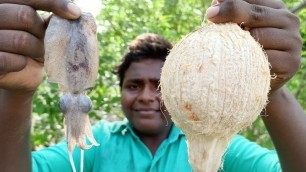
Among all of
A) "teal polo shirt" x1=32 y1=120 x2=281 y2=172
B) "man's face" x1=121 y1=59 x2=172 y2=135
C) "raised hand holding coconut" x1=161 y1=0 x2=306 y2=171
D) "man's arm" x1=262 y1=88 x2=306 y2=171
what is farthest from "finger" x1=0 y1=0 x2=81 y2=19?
"man's face" x1=121 y1=59 x2=172 y2=135

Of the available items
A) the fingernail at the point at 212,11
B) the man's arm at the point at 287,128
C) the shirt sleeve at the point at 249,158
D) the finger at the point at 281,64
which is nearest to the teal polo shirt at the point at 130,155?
the shirt sleeve at the point at 249,158

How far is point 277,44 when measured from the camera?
1.40m

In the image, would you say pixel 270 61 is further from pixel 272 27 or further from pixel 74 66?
pixel 74 66

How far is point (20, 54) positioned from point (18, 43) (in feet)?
0.15

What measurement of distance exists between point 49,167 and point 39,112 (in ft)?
3.11

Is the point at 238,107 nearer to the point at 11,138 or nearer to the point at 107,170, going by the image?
the point at 11,138

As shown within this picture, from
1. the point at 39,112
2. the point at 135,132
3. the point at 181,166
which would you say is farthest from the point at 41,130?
the point at 181,166

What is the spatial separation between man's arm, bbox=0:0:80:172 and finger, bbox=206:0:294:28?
391 millimetres

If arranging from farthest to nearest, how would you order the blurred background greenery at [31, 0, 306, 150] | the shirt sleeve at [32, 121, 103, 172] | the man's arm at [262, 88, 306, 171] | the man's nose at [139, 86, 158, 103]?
the blurred background greenery at [31, 0, 306, 150] < the man's nose at [139, 86, 158, 103] < the shirt sleeve at [32, 121, 103, 172] < the man's arm at [262, 88, 306, 171]

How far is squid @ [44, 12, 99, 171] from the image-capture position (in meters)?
1.32

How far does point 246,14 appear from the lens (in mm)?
1363

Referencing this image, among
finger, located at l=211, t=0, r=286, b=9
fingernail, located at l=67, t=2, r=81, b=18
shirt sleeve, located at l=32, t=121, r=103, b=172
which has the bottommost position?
shirt sleeve, located at l=32, t=121, r=103, b=172

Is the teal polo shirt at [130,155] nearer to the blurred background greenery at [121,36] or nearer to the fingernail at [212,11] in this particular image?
the blurred background greenery at [121,36]

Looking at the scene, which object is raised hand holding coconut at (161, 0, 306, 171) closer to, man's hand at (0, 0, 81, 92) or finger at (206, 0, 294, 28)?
finger at (206, 0, 294, 28)
